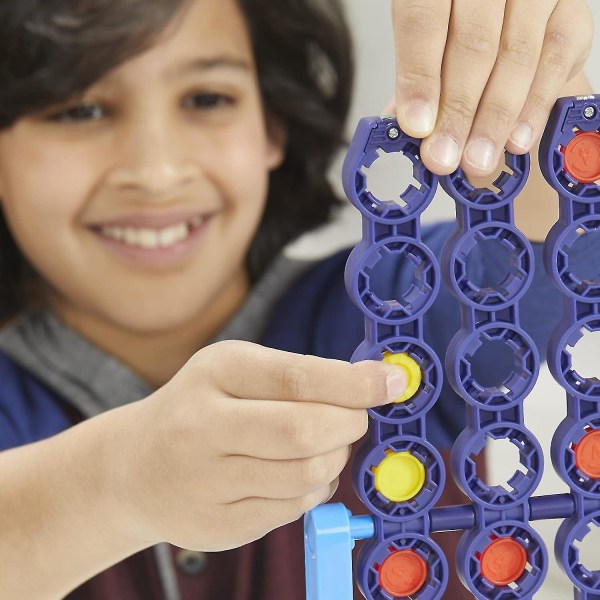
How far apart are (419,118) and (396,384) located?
4.2 inches

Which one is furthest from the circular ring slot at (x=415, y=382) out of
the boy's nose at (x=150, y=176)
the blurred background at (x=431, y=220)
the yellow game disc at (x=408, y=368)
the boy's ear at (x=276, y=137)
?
the boy's ear at (x=276, y=137)

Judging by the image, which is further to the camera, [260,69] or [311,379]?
[260,69]

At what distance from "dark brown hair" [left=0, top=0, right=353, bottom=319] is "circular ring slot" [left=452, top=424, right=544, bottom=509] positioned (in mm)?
415

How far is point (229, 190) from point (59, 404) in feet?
0.81

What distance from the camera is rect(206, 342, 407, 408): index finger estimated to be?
32cm

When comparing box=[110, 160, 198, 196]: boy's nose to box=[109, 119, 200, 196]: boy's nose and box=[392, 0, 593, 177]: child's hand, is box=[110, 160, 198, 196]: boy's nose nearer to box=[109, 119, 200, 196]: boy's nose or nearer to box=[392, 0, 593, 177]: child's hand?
box=[109, 119, 200, 196]: boy's nose

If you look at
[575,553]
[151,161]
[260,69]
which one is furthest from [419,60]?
[260,69]

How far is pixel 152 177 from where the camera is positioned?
64 cm

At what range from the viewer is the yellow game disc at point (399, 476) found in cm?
34

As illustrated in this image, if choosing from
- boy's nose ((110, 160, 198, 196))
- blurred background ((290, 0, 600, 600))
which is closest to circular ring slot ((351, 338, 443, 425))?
blurred background ((290, 0, 600, 600))

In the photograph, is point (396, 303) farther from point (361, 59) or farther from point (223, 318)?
point (361, 59)

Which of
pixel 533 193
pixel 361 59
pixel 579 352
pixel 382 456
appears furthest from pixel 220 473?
Answer: pixel 361 59

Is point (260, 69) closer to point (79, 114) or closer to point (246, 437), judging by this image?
point (79, 114)

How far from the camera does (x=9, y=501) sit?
0.48m
